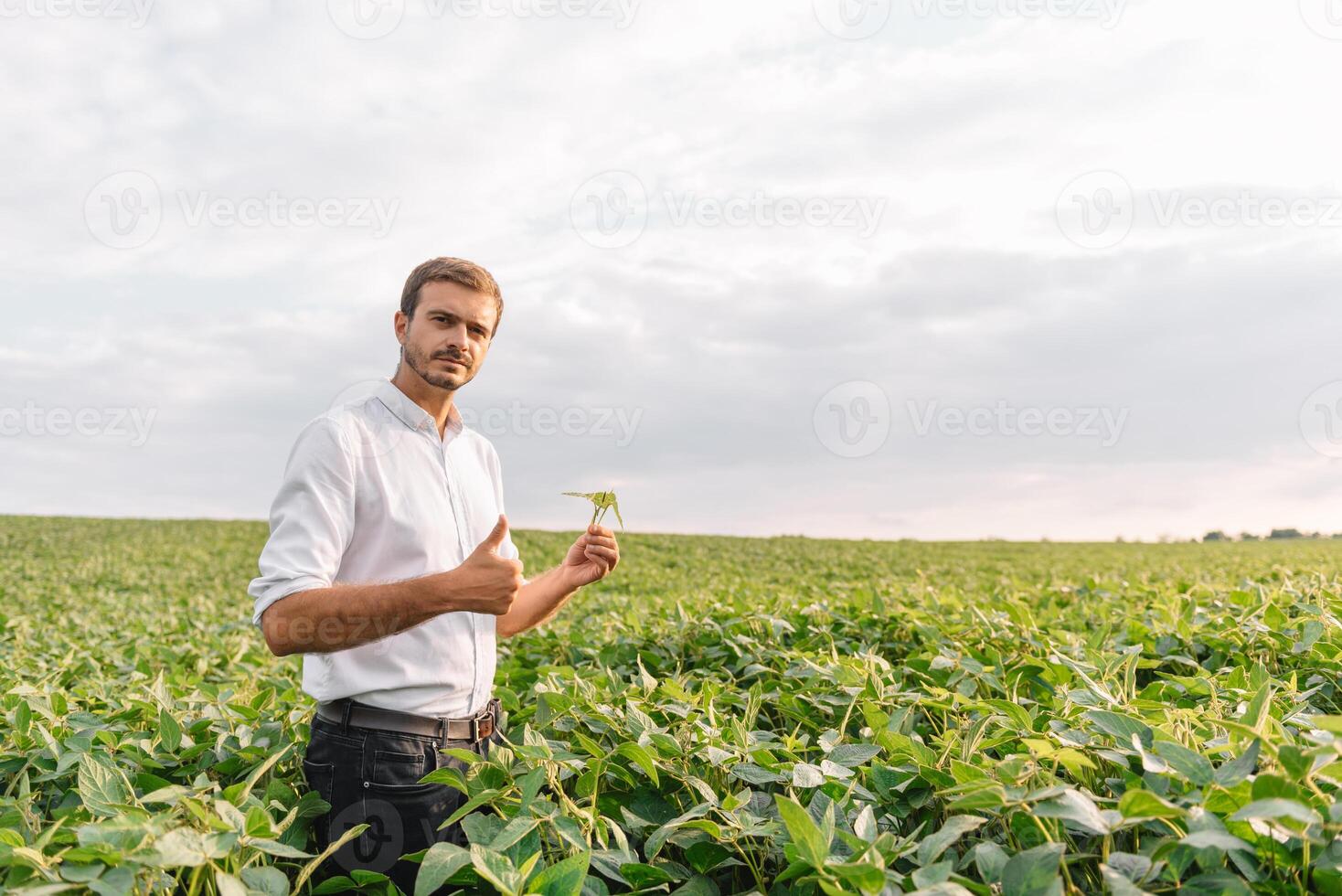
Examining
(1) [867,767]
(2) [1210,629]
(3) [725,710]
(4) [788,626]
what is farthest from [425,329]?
(2) [1210,629]

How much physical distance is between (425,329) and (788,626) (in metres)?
2.57

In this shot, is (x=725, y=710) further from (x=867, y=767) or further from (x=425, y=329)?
(x=425, y=329)

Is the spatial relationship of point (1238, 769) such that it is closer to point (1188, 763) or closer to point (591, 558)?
point (1188, 763)

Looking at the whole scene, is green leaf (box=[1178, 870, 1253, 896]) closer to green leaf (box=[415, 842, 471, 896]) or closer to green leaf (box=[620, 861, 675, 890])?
green leaf (box=[620, 861, 675, 890])

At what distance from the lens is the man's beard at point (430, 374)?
337 cm

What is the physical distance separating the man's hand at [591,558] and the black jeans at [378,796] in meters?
0.90

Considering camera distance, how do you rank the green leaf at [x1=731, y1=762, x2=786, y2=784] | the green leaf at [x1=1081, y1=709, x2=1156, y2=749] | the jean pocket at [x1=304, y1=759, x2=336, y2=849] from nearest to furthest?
the green leaf at [x1=1081, y1=709, x2=1156, y2=749] < the green leaf at [x1=731, y1=762, x2=786, y2=784] < the jean pocket at [x1=304, y1=759, x2=336, y2=849]

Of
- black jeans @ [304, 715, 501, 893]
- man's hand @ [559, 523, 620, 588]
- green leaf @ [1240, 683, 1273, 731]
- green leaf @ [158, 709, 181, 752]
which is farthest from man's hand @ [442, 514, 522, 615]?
green leaf @ [1240, 683, 1273, 731]

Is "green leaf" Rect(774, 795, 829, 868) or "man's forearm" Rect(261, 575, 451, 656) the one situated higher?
"man's forearm" Rect(261, 575, 451, 656)

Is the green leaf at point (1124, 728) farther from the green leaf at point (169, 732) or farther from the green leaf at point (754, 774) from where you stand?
the green leaf at point (169, 732)

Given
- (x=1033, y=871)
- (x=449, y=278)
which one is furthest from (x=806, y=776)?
(x=449, y=278)

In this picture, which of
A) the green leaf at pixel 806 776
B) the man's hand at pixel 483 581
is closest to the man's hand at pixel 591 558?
the man's hand at pixel 483 581

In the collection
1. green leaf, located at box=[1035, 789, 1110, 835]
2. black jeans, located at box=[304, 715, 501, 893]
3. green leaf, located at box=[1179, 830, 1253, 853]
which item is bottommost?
black jeans, located at box=[304, 715, 501, 893]

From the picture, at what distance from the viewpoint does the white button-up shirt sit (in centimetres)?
294
